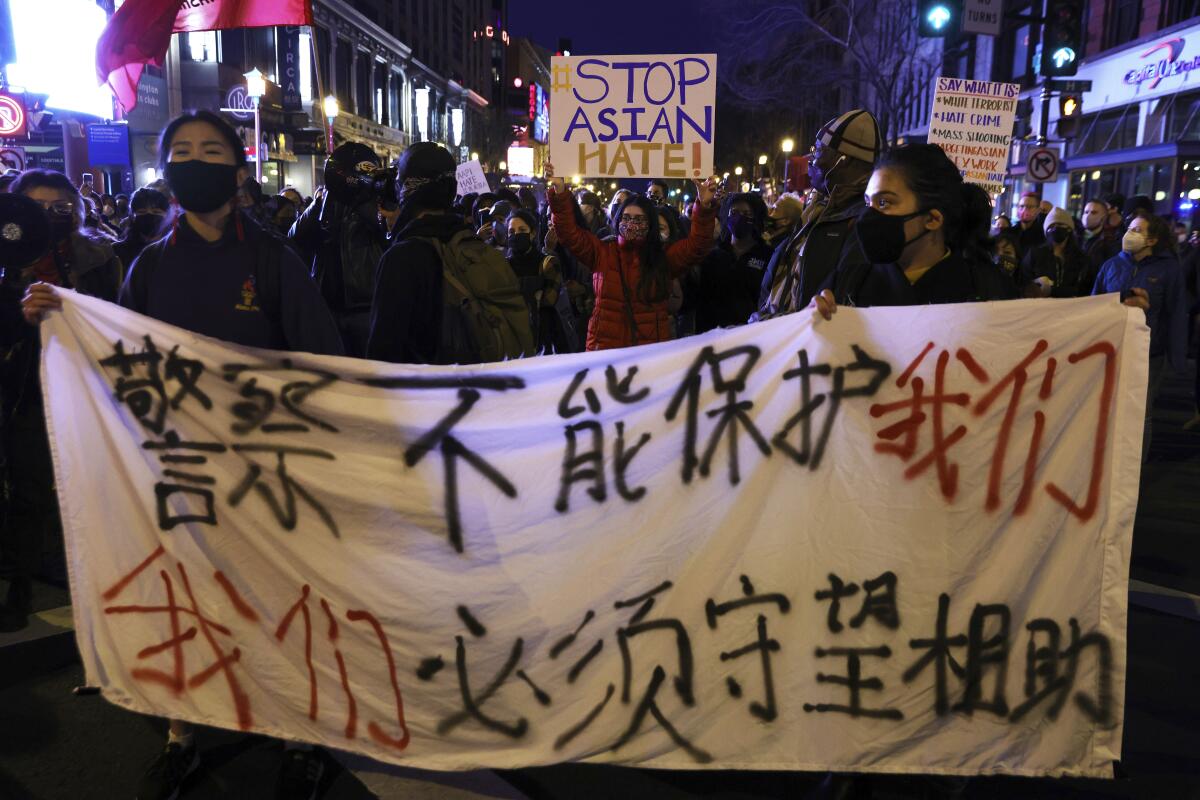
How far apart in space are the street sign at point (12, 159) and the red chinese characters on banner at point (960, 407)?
14455mm

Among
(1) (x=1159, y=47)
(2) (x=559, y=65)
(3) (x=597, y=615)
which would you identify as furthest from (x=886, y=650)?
(1) (x=1159, y=47)

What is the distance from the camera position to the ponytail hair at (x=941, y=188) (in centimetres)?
292

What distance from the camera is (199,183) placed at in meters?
3.00

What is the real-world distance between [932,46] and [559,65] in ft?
112

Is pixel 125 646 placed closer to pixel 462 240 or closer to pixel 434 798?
pixel 434 798

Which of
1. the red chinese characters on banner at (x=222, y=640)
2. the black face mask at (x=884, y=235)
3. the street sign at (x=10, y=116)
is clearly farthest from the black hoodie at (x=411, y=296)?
the street sign at (x=10, y=116)

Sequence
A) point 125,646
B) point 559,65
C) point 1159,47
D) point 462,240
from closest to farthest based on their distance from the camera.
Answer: point 125,646 < point 462,240 < point 559,65 < point 1159,47

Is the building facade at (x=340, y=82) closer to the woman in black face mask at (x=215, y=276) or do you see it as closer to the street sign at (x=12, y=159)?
the street sign at (x=12, y=159)

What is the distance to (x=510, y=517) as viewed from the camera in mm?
2637

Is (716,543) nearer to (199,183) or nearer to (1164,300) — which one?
(199,183)

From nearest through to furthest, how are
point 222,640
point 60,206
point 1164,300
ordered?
point 222,640, point 60,206, point 1164,300

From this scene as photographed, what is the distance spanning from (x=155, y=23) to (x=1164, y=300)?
681 cm

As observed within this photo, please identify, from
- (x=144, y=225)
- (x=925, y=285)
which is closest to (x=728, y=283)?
Answer: (x=925, y=285)

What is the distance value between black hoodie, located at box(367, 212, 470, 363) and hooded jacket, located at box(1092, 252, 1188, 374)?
5413mm
